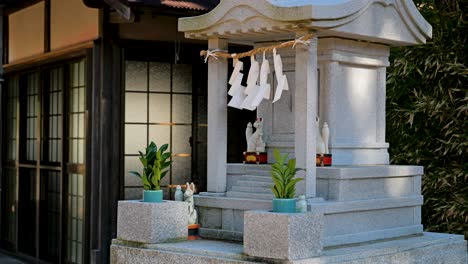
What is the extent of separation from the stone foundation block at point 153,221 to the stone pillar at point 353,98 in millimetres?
1463

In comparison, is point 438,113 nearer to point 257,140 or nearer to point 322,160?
point 257,140

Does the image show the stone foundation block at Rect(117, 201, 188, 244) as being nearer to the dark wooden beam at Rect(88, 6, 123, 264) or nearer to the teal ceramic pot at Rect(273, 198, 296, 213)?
the teal ceramic pot at Rect(273, 198, 296, 213)

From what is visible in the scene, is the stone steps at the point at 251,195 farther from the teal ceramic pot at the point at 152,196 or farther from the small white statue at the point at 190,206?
the teal ceramic pot at the point at 152,196

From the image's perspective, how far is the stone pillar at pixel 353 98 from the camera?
25.1 ft

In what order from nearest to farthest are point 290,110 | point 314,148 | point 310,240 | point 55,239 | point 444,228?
point 310,240
point 314,148
point 290,110
point 444,228
point 55,239

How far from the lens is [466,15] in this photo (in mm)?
10867

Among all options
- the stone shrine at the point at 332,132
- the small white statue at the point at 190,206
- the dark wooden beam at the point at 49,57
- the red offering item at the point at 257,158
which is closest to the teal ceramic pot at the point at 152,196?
the small white statue at the point at 190,206

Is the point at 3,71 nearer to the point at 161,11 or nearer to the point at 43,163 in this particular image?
the point at 43,163

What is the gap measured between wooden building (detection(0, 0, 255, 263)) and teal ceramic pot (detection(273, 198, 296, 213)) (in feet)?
12.2

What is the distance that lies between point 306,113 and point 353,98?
1.04 m

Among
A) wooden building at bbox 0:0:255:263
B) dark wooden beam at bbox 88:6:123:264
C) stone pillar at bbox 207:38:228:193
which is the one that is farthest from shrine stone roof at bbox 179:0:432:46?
dark wooden beam at bbox 88:6:123:264

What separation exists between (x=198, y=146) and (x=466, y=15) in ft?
12.2

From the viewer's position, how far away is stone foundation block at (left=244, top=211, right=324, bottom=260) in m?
6.25

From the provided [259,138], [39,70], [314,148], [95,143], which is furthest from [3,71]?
[314,148]
